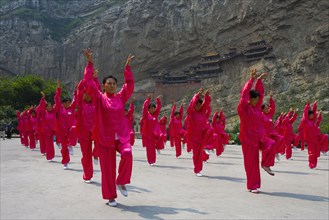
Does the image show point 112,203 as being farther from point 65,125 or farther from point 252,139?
point 65,125

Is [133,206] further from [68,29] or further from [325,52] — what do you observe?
[68,29]

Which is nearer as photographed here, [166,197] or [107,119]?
[107,119]

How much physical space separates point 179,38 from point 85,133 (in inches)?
2413

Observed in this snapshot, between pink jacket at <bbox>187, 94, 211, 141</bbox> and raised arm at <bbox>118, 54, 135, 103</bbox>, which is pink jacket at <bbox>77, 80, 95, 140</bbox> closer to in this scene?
raised arm at <bbox>118, 54, 135, 103</bbox>

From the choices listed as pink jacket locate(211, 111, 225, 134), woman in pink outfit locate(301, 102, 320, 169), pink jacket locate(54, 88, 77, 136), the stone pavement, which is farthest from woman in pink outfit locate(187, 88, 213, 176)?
pink jacket locate(211, 111, 225, 134)

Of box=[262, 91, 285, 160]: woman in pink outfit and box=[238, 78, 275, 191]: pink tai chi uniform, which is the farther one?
box=[262, 91, 285, 160]: woman in pink outfit

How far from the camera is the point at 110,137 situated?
18.4 feet

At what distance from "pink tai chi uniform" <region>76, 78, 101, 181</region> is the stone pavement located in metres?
0.33

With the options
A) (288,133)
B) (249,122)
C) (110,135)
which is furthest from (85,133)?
(288,133)

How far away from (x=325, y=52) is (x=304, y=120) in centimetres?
4212

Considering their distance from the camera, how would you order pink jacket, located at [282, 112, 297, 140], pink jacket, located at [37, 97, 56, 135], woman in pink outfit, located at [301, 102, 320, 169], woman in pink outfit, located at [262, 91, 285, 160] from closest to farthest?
1. woman in pink outfit, located at [262, 91, 285, 160]
2. woman in pink outfit, located at [301, 102, 320, 169]
3. pink jacket, located at [37, 97, 56, 135]
4. pink jacket, located at [282, 112, 297, 140]

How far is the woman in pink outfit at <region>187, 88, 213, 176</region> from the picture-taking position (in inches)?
365

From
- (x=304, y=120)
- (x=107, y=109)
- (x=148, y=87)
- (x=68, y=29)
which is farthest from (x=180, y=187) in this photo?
(x=68, y=29)

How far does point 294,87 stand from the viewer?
50125 mm
